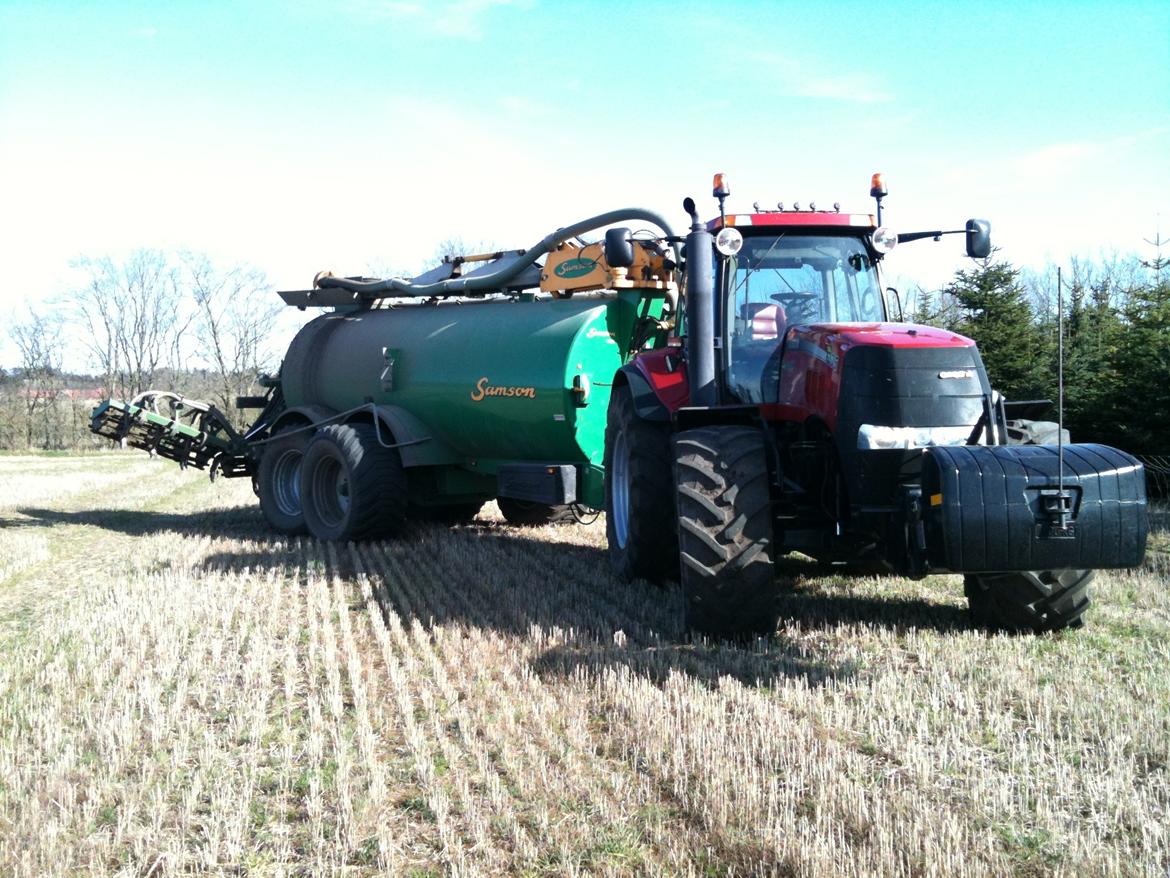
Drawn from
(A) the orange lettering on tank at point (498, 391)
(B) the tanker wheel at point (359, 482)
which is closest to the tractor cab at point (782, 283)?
(A) the orange lettering on tank at point (498, 391)

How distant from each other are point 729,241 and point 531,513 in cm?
650

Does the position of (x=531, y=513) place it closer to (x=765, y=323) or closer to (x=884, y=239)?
(x=765, y=323)

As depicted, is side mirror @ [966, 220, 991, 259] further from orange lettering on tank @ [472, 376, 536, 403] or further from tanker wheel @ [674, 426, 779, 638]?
orange lettering on tank @ [472, 376, 536, 403]

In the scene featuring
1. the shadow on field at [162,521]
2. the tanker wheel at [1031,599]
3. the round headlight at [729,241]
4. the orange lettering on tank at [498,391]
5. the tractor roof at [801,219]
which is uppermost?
the tractor roof at [801,219]

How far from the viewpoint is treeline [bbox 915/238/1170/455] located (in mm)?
14062

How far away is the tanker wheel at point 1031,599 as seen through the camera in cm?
592

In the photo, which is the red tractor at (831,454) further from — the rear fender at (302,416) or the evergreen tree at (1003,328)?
the evergreen tree at (1003,328)

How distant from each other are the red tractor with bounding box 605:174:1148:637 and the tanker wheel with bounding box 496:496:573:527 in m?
4.75

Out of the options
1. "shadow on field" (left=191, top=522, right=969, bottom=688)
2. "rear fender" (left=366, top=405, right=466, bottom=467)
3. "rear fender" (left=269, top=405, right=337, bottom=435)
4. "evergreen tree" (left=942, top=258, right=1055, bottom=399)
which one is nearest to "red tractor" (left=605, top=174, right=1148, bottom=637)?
"shadow on field" (left=191, top=522, right=969, bottom=688)

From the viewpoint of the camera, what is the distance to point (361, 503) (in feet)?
34.9

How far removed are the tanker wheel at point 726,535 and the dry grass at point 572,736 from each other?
25 centimetres

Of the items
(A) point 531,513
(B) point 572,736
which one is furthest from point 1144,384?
(B) point 572,736

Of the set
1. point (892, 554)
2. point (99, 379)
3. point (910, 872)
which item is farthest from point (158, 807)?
point (99, 379)

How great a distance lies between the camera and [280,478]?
12414 millimetres
